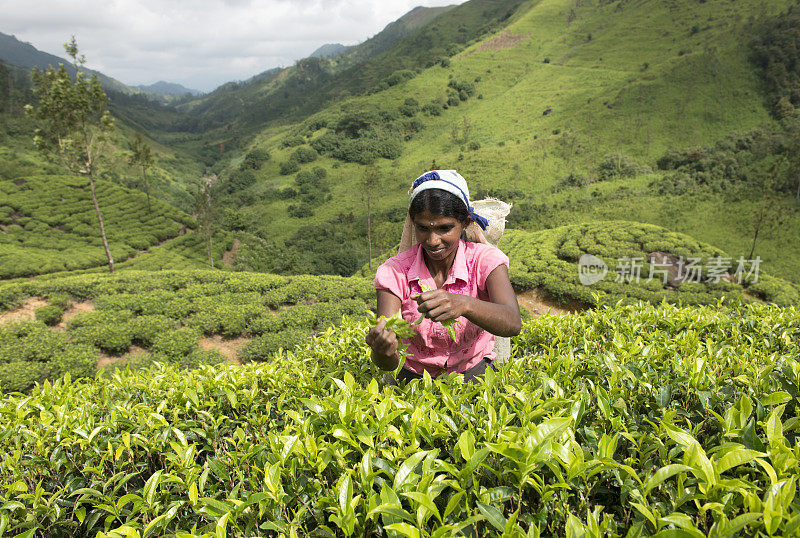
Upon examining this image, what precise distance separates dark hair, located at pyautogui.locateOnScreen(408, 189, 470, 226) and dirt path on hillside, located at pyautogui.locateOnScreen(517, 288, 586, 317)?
9423mm

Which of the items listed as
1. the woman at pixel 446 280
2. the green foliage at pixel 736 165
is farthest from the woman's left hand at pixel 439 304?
the green foliage at pixel 736 165

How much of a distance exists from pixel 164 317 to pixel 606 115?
49487 mm

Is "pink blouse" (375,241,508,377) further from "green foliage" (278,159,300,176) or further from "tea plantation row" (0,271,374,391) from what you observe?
"green foliage" (278,159,300,176)

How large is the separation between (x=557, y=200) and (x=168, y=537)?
115ft

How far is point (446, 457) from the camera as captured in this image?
1661 mm

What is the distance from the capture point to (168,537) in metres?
1.45

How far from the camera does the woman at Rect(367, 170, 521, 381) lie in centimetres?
201

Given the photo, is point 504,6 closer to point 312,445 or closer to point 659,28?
point 659,28

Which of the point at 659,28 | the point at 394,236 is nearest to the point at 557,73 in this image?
the point at 659,28

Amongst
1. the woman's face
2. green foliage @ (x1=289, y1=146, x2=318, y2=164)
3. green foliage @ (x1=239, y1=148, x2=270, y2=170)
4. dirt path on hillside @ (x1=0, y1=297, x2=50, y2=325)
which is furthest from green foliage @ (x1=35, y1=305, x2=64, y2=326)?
green foliage @ (x1=239, y1=148, x2=270, y2=170)

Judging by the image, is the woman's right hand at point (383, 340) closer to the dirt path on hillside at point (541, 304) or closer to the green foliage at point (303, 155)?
the dirt path on hillside at point (541, 304)

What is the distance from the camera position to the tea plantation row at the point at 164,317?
22.5ft

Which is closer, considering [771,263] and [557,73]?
[771,263]

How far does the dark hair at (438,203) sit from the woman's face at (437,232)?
22 millimetres
